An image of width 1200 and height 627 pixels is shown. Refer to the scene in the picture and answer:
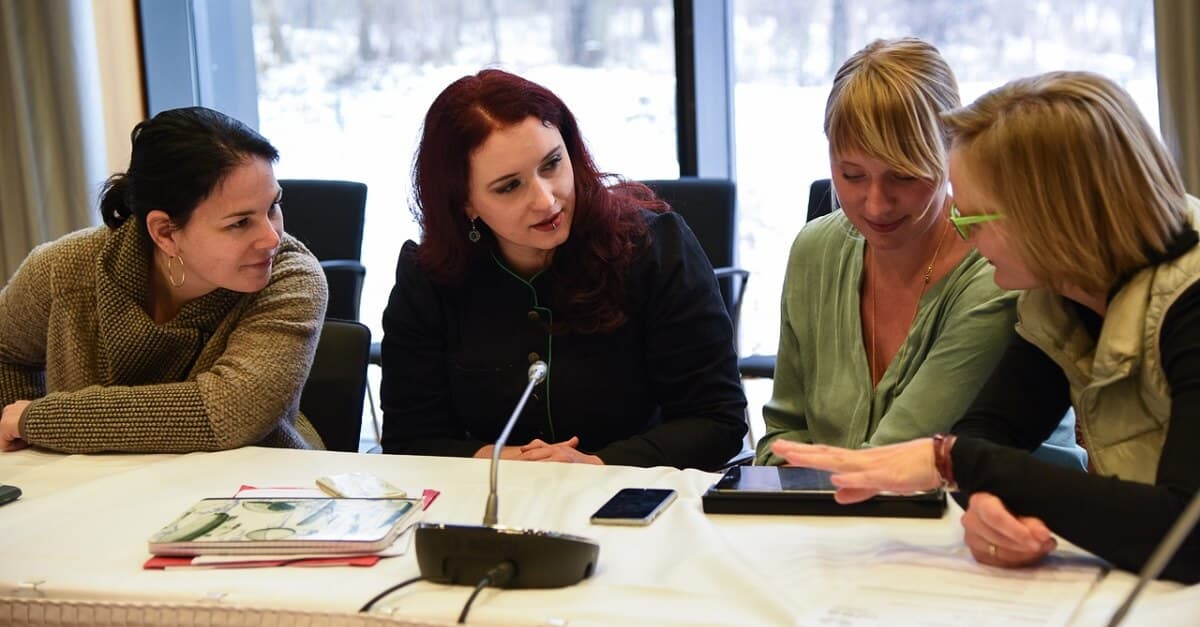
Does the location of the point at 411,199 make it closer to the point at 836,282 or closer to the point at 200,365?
the point at 200,365

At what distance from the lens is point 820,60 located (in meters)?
3.98

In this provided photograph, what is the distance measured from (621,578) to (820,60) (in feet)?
9.90

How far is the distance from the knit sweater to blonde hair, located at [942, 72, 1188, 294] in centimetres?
113

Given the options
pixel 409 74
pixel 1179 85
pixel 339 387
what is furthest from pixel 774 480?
pixel 409 74

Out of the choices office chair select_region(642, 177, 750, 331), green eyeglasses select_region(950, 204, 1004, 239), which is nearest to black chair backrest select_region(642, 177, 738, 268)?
office chair select_region(642, 177, 750, 331)

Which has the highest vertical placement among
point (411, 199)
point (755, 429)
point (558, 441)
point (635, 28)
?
point (635, 28)

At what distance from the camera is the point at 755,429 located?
416cm

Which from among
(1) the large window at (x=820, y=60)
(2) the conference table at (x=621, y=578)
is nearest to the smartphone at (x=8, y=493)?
(2) the conference table at (x=621, y=578)

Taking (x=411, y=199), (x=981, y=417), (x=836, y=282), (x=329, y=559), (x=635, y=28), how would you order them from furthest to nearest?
(x=635, y=28) < (x=411, y=199) < (x=836, y=282) < (x=981, y=417) < (x=329, y=559)

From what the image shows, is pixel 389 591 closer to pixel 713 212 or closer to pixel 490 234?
pixel 490 234

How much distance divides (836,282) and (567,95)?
2406 mm

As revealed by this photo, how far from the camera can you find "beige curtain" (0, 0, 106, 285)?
3.94 m

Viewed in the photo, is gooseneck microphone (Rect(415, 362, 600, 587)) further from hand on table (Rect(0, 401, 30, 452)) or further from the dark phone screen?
hand on table (Rect(0, 401, 30, 452))

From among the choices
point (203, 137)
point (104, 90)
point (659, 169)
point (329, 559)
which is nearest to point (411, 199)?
point (203, 137)
